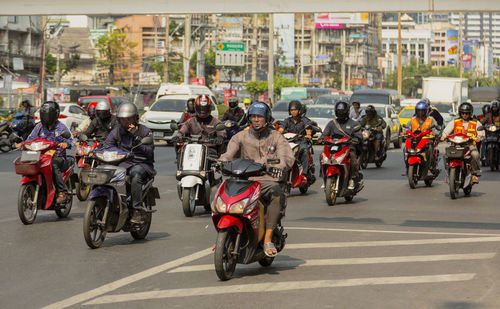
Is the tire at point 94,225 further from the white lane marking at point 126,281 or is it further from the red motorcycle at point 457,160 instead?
the red motorcycle at point 457,160

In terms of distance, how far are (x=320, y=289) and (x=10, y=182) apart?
42.8 feet

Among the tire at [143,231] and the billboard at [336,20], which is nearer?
the tire at [143,231]

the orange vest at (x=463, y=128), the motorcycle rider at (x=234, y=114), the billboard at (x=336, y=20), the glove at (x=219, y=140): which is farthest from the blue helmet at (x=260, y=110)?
the billboard at (x=336, y=20)

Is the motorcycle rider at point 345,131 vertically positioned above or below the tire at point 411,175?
above

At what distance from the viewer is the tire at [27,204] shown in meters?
11.7

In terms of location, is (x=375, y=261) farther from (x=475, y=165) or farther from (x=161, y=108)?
(x=161, y=108)

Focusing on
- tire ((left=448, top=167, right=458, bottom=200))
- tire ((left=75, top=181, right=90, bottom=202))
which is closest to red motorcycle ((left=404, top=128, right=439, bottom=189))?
tire ((left=448, top=167, right=458, bottom=200))

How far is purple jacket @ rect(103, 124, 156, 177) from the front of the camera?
34.0ft

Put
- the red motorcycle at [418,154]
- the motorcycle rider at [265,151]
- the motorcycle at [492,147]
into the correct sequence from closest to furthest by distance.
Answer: the motorcycle rider at [265,151] → the red motorcycle at [418,154] → the motorcycle at [492,147]

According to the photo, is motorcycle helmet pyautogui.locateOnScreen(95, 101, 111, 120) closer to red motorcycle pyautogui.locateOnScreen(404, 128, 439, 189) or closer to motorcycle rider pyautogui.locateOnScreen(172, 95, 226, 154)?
motorcycle rider pyautogui.locateOnScreen(172, 95, 226, 154)

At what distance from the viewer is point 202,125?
45.8 feet

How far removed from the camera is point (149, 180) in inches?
412

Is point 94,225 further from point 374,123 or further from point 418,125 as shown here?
point 374,123

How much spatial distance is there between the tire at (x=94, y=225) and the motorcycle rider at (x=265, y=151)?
1.79m
